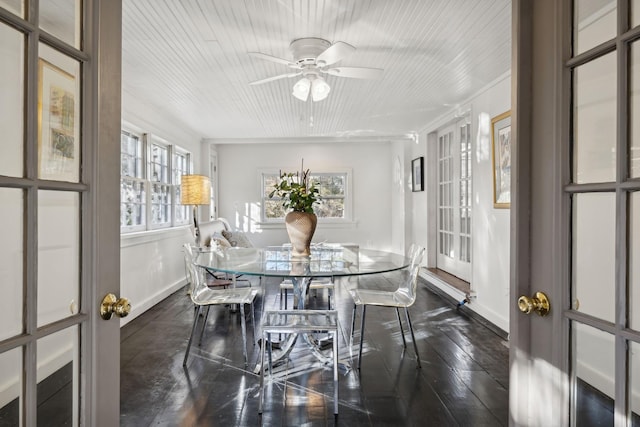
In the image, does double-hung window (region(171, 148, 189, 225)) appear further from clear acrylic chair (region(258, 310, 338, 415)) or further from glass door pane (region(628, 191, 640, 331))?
glass door pane (region(628, 191, 640, 331))

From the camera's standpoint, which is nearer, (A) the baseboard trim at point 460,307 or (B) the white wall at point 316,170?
(A) the baseboard trim at point 460,307

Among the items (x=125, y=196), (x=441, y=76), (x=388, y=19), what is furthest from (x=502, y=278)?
(x=125, y=196)

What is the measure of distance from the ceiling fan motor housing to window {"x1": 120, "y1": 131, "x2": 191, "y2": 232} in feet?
6.25

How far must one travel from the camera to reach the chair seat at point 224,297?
286cm

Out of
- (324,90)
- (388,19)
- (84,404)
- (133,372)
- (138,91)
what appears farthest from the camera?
(138,91)

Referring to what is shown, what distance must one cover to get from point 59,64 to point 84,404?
2.67 ft

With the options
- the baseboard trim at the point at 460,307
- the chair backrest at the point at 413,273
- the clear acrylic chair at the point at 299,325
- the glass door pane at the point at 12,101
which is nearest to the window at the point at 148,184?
the clear acrylic chair at the point at 299,325

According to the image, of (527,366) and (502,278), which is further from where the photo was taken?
(502,278)

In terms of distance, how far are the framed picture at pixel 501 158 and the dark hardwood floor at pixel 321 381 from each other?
127 cm

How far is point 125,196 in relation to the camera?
157 inches

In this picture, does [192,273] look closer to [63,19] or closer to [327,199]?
[63,19]

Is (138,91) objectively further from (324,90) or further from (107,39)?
(107,39)

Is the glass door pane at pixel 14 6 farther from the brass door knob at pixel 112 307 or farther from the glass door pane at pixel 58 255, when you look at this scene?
the brass door knob at pixel 112 307

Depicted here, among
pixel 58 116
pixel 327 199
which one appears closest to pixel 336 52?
pixel 58 116
